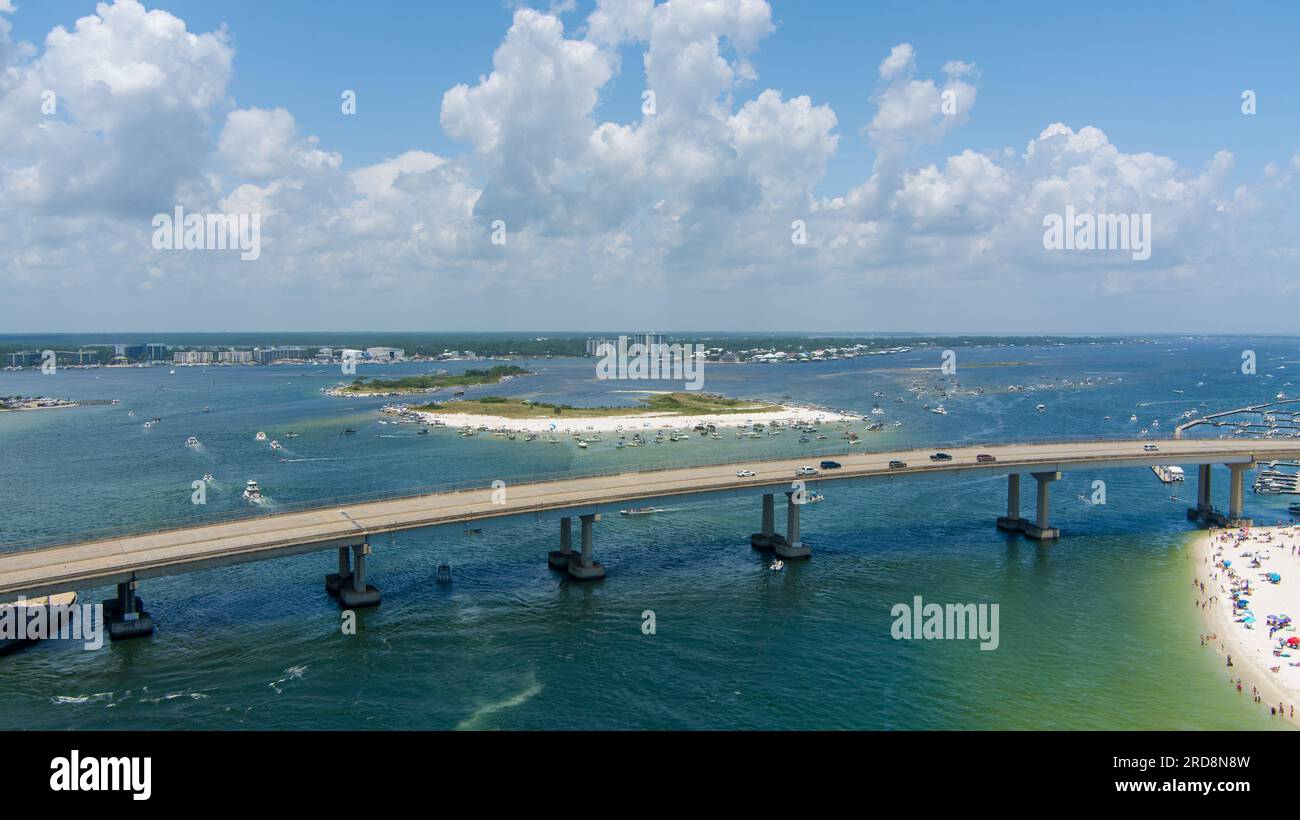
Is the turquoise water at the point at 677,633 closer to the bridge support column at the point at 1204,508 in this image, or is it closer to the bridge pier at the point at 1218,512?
the bridge support column at the point at 1204,508

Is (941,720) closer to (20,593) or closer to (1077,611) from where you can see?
(1077,611)

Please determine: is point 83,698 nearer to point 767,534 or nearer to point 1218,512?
point 767,534

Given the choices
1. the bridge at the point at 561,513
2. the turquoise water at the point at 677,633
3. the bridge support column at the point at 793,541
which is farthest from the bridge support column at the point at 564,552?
the bridge support column at the point at 793,541

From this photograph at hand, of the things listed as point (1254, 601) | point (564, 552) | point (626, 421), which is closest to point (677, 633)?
point (564, 552)

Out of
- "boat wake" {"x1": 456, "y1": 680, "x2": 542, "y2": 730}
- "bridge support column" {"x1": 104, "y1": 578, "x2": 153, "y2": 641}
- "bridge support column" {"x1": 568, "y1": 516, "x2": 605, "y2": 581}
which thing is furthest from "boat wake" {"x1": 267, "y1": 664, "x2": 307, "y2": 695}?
"bridge support column" {"x1": 568, "y1": 516, "x2": 605, "y2": 581}
